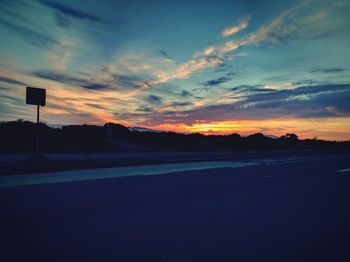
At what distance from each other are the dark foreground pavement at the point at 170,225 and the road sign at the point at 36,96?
42.3ft

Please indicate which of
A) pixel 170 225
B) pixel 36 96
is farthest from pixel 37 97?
pixel 170 225

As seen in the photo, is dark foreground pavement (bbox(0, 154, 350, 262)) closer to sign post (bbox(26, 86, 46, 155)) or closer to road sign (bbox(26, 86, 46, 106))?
sign post (bbox(26, 86, 46, 155))

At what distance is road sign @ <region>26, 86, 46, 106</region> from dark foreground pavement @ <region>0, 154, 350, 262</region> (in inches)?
508

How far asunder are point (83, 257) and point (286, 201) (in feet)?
18.6

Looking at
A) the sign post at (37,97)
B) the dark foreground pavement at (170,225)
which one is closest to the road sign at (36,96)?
the sign post at (37,97)

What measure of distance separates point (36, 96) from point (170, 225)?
1832cm

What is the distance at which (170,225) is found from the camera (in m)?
4.91

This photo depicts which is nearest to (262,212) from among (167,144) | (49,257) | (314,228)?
(314,228)

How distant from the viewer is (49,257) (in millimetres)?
3523

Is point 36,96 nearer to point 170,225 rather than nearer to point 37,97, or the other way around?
point 37,97

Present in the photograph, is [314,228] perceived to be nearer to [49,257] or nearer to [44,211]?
[49,257]

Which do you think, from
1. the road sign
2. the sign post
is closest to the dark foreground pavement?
the sign post

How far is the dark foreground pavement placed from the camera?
374 cm

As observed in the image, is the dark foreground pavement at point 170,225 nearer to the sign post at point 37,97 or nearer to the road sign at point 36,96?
the sign post at point 37,97
